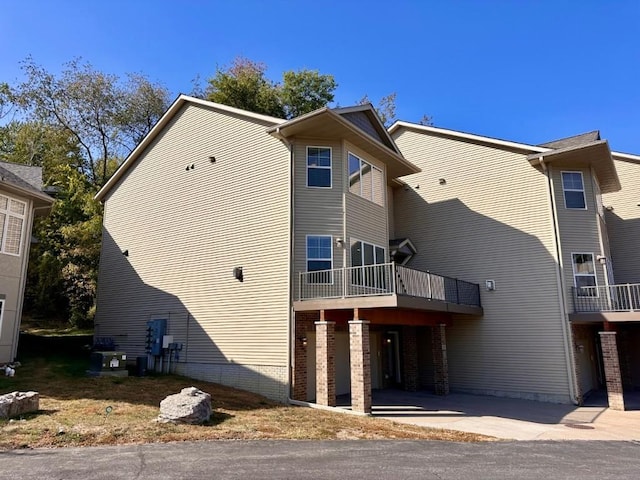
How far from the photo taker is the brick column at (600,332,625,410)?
13.7 metres

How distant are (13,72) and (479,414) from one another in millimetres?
34658

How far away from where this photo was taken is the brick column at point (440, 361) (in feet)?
51.6

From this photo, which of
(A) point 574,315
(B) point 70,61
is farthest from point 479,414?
(B) point 70,61

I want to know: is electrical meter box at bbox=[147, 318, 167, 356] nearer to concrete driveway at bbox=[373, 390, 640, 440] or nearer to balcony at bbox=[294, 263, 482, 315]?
balcony at bbox=[294, 263, 482, 315]

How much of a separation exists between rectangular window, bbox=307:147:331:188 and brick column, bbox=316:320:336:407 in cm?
464

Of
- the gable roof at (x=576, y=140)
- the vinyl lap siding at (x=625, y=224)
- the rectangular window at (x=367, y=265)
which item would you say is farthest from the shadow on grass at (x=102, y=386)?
the vinyl lap siding at (x=625, y=224)

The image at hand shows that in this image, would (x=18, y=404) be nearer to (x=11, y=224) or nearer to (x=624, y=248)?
(x=11, y=224)

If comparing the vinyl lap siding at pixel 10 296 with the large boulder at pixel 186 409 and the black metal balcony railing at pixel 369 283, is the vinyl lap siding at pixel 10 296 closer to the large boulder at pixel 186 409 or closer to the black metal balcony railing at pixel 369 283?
the large boulder at pixel 186 409

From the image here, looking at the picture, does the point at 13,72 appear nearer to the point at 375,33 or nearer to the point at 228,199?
the point at 228,199

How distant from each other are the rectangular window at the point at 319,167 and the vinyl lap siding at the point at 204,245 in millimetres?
803

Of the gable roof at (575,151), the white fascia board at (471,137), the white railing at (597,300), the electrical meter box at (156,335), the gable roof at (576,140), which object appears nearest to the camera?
the white railing at (597,300)

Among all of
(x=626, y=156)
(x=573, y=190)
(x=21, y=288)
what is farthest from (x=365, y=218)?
(x=626, y=156)

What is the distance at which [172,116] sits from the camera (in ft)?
60.0

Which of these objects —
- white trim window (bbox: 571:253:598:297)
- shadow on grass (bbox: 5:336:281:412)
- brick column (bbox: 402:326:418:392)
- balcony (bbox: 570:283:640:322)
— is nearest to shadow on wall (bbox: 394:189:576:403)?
balcony (bbox: 570:283:640:322)
